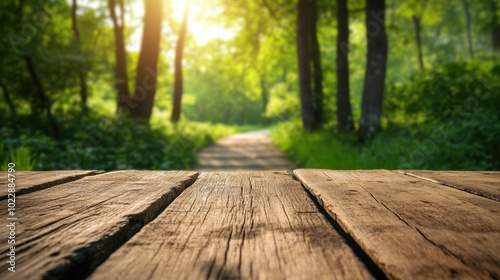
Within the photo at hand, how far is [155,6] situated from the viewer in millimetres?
10664

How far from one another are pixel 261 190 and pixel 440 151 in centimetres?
501

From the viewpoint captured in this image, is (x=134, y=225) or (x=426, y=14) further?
(x=426, y=14)

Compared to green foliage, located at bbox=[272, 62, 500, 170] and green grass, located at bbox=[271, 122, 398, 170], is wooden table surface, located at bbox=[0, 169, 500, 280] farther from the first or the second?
green grass, located at bbox=[271, 122, 398, 170]

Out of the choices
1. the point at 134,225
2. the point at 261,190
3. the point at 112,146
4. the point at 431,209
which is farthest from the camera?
the point at 112,146

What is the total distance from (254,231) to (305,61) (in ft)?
41.5

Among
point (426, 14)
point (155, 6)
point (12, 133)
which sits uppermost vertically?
point (426, 14)

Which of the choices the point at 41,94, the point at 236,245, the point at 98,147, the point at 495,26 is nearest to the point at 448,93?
the point at 98,147

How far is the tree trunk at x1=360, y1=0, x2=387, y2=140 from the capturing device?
8234 millimetres

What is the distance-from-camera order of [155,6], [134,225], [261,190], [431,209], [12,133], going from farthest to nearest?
[155,6], [12,133], [261,190], [431,209], [134,225]

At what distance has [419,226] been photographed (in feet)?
3.32

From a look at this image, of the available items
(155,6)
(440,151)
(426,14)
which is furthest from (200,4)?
(440,151)

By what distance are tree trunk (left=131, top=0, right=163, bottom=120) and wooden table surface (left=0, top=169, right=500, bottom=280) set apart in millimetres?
9227

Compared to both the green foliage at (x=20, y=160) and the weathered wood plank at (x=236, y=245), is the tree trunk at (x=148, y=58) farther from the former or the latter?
the weathered wood plank at (x=236, y=245)

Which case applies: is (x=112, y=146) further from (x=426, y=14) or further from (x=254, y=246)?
(x=426, y=14)
